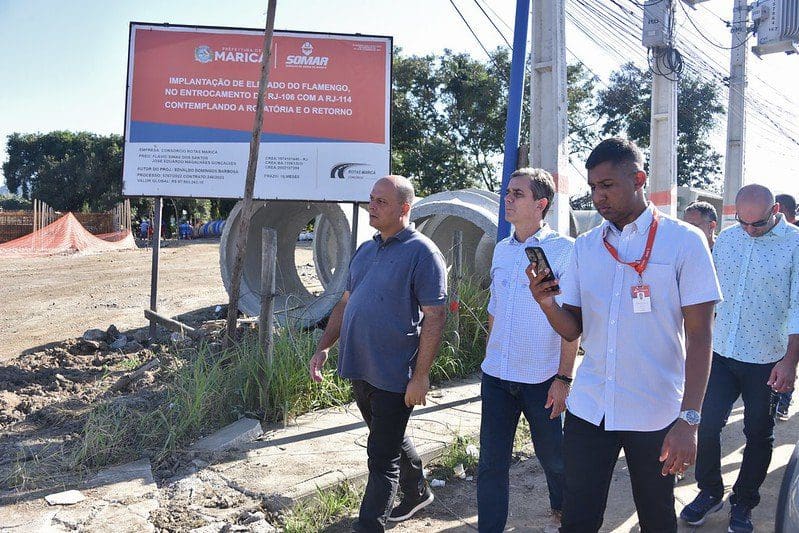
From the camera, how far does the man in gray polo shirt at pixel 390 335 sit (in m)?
3.41

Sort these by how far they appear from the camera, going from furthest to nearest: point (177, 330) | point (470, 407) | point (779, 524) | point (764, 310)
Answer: point (177, 330) < point (470, 407) < point (764, 310) < point (779, 524)

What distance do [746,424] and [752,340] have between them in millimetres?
490

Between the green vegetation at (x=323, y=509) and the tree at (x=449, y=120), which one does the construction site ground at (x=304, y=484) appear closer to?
the green vegetation at (x=323, y=509)

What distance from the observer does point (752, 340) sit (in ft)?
12.6

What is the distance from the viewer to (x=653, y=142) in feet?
40.9

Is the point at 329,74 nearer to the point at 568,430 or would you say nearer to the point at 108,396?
the point at 108,396

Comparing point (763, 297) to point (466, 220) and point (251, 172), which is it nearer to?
point (251, 172)

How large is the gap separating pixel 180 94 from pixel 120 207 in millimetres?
29922

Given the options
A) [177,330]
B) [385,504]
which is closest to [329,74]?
[177,330]

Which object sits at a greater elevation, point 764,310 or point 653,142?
point 653,142

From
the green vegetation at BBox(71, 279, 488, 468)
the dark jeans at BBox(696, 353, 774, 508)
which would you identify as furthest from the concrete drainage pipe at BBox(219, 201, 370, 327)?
the dark jeans at BBox(696, 353, 774, 508)

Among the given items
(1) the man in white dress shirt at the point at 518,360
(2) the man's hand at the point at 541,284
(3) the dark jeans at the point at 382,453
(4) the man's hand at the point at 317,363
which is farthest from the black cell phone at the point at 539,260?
(4) the man's hand at the point at 317,363

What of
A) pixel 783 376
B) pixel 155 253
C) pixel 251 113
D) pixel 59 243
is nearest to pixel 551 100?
pixel 251 113

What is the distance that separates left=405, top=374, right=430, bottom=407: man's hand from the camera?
3357 millimetres
